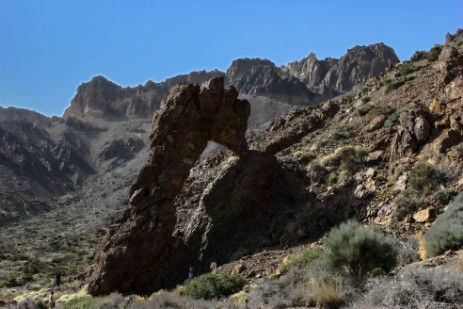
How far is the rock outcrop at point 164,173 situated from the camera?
18609 millimetres

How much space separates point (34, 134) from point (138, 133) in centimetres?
2997

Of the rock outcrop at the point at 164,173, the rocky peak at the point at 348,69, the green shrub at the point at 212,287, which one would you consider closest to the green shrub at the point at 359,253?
the green shrub at the point at 212,287

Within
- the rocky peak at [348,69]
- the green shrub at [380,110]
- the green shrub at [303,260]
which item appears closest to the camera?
the green shrub at [303,260]

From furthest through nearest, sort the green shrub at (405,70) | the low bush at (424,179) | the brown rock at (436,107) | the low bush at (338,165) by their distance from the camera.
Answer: the green shrub at (405,70)
the low bush at (338,165)
the brown rock at (436,107)
the low bush at (424,179)

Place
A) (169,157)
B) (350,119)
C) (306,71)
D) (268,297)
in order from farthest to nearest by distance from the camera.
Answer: (306,71) < (350,119) < (169,157) < (268,297)

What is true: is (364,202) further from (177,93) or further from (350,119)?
(350,119)

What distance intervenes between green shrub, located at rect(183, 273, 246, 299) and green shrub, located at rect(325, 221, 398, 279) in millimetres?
3901

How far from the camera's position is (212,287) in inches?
508

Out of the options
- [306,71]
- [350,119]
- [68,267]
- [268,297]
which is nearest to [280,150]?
[350,119]

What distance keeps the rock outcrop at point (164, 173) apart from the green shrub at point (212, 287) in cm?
598

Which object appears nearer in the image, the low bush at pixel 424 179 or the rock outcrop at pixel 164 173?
the low bush at pixel 424 179

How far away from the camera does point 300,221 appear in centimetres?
1853

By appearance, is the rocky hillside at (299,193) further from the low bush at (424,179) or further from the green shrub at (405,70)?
the green shrub at (405,70)

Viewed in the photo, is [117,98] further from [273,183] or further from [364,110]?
[273,183]
